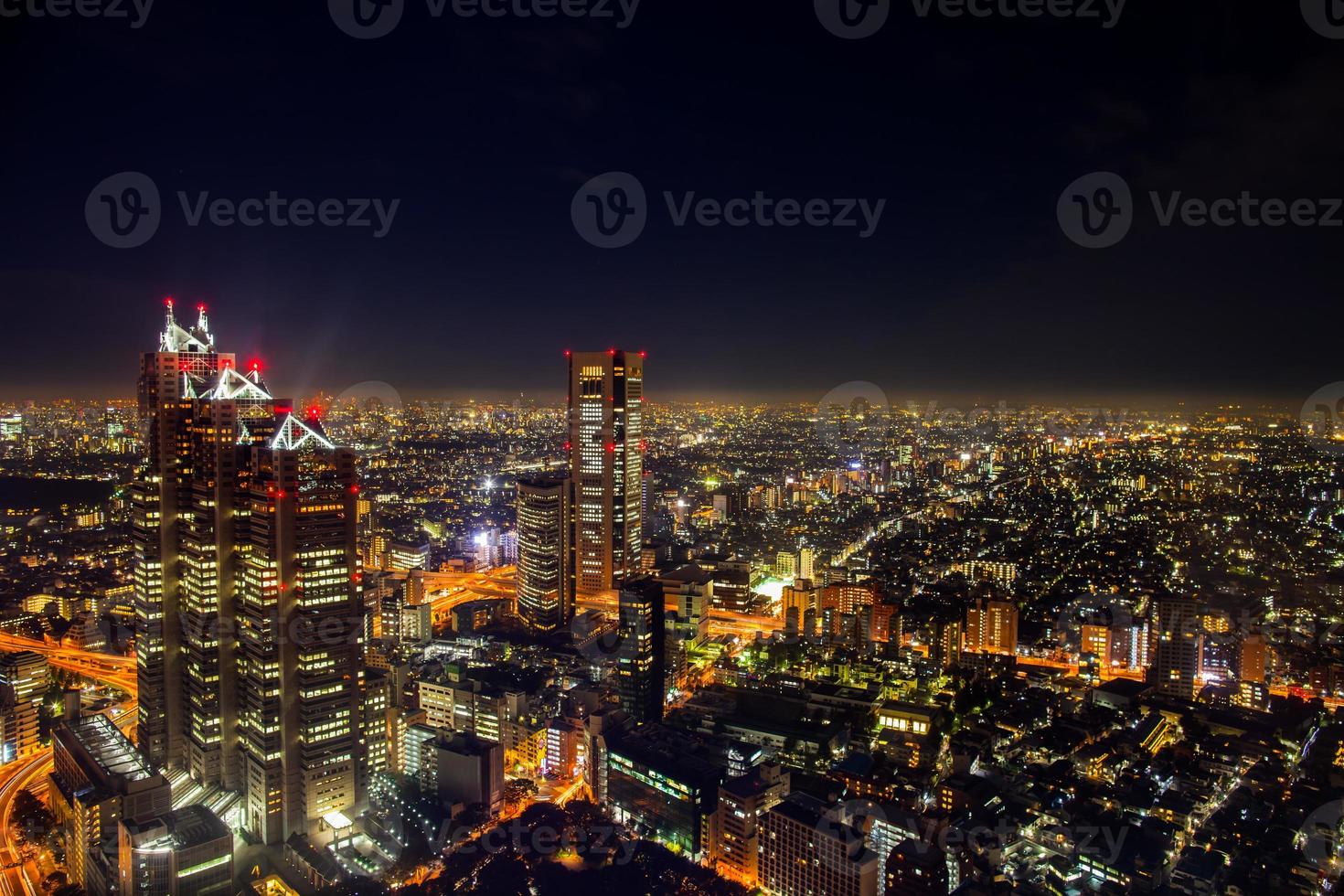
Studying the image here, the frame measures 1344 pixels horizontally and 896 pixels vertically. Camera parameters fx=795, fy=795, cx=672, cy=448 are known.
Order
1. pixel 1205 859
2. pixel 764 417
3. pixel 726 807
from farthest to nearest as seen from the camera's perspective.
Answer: pixel 764 417 → pixel 726 807 → pixel 1205 859

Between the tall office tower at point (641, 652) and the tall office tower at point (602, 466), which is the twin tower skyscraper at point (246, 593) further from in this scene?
the tall office tower at point (602, 466)

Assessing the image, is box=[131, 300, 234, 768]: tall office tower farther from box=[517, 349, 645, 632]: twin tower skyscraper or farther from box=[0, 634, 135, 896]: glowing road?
box=[517, 349, 645, 632]: twin tower skyscraper

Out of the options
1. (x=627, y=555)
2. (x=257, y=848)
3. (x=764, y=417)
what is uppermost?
(x=764, y=417)

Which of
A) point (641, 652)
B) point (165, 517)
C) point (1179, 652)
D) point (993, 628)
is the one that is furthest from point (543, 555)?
point (1179, 652)

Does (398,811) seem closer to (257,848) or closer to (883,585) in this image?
(257,848)

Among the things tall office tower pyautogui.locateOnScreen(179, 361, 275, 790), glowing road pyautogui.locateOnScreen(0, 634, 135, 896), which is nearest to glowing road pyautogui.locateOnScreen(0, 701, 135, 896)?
glowing road pyautogui.locateOnScreen(0, 634, 135, 896)

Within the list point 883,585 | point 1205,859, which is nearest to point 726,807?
point 1205,859
